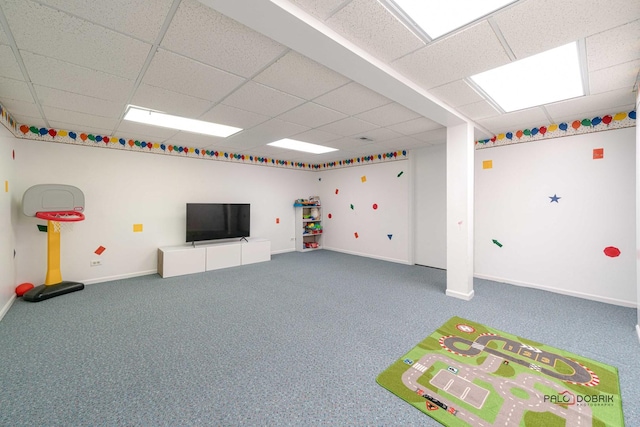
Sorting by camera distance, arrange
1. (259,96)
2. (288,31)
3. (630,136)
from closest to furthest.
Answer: (288,31), (259,96), (630,136)

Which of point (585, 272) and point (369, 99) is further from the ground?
point (369, 99)

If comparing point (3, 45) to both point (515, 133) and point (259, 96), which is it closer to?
point (259, 96)

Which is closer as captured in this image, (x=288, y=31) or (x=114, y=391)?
(x=288, y=31)

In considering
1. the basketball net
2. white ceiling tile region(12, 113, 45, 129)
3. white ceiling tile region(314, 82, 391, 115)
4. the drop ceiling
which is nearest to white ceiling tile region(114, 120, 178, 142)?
the drop ceiling

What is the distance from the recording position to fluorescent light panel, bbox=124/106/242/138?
10.3 ft

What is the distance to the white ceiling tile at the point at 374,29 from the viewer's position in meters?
1.47

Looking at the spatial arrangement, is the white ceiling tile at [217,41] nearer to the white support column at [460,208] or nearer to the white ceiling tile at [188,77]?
the white ceiling tile at [188,77]

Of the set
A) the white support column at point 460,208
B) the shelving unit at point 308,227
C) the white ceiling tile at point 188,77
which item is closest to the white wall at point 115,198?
the shelving unit at point 308,227

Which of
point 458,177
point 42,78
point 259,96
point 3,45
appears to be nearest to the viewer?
point 3,45

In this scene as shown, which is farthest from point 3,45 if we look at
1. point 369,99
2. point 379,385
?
point 379,385

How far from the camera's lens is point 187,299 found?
3428mm

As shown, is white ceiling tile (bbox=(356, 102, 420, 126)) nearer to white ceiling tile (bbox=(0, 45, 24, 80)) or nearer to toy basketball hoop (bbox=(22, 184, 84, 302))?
white ceiling tile (bbox=(0, 45, 24, 80))

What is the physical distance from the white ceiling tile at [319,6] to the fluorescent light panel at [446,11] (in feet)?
1.08

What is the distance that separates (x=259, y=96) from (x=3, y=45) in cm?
173
